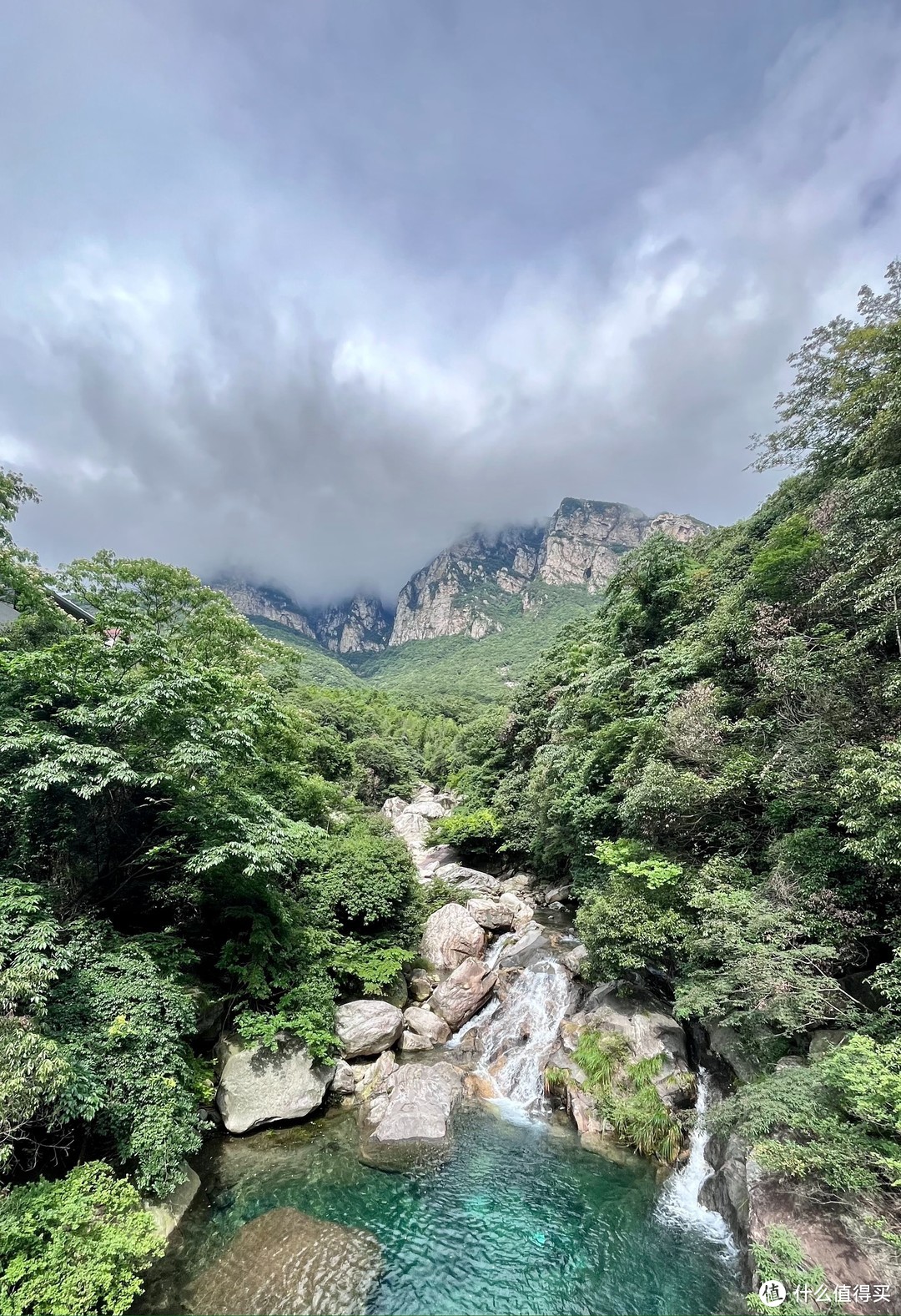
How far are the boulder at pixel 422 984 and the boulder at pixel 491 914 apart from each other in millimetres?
3240

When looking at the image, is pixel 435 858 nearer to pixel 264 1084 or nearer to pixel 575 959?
pixel 575 959

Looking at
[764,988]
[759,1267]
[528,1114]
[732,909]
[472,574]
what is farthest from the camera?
[472,574]

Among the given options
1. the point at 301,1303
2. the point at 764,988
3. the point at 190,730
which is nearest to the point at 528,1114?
the point at 301,1303

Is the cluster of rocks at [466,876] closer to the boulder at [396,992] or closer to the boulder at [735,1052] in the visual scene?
the boulder at [396,992]

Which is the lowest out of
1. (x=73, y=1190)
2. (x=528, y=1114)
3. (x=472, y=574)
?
(x=528, y=1114)

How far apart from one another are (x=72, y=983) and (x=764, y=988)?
41.2 feet

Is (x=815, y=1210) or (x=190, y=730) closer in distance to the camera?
(x=815, y=1210)

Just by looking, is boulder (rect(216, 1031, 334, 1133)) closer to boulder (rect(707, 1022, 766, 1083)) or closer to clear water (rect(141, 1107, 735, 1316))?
clear water (rect(141, 1107, 735, 1316))

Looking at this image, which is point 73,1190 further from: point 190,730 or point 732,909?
point 732,909

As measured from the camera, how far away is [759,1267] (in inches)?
272

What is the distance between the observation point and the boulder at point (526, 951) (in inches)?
715

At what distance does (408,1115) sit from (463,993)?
5116 millimetres

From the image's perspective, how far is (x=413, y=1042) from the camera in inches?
595

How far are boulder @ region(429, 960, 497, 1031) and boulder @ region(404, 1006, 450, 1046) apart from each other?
41cm
